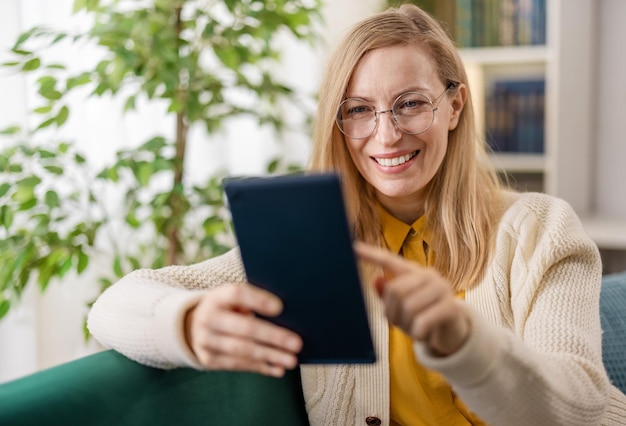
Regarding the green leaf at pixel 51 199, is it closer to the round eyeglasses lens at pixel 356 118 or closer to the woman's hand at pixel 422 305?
the round eyeglasses lens at pixel 356 118

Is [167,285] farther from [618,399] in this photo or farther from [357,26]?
[618,399]

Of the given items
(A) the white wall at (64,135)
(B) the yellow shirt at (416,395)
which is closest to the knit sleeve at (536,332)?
(B) the yellow shirt at (416,395)

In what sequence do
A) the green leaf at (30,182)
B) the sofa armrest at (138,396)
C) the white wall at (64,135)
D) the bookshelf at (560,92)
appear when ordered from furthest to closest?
the bookshelf at (560,92) < the white wall at (64,135) < the green leaf at (30,182) < the sofa armrest at (138,396)

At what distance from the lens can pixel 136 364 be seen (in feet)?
3.46

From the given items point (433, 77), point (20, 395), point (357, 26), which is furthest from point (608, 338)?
point (20, 395)

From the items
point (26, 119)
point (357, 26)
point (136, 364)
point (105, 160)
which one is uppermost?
point (357, 26)

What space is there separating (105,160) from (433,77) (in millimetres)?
1107

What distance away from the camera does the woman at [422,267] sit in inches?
34.8

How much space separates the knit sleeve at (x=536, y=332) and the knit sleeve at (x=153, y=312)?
0.98 feet

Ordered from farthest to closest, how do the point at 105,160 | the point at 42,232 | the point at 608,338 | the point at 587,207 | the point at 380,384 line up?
the point at 587,207 → the point at 105,160 → the point at 42,232 → the point at 608,338 → the point at 380,384

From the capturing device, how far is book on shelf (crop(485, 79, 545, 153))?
9.34 feet

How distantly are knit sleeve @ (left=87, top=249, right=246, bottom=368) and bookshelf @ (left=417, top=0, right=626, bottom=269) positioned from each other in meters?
1.71

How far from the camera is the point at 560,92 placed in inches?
106

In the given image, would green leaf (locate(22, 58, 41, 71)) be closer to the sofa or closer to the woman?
the woman
